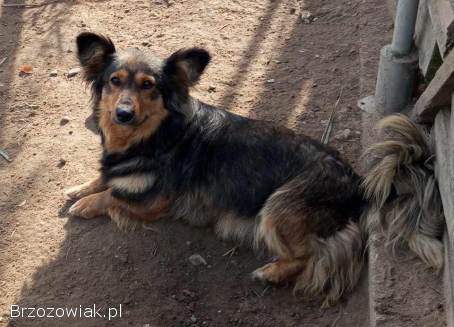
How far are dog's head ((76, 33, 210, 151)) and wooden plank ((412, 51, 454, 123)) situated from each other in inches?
54.9

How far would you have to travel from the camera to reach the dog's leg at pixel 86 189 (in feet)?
13.8

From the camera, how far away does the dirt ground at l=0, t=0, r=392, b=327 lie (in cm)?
353

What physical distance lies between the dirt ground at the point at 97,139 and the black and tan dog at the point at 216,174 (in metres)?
0.16

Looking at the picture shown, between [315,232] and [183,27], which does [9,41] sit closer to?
[183,27]

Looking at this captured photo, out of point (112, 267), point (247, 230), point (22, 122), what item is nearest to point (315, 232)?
point (247, 230)

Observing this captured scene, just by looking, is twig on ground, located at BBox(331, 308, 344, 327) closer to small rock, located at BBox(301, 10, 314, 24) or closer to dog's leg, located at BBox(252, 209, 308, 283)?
dog's leg, located at BBox(252, 209, 308, 283)

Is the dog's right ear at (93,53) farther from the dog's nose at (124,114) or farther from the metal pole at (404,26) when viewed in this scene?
the metal pole at (404,26)

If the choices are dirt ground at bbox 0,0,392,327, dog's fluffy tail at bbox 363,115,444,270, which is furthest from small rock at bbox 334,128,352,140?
dog's fluffy tail at bbox 363,115,444,270

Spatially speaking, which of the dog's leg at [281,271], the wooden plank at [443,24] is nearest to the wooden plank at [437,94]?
the wooden plank at [443,24]

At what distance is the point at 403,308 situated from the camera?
2906 millimetres

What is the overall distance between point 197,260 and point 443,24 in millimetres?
2115

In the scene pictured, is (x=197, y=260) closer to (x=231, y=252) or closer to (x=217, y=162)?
(x=231, y=252)

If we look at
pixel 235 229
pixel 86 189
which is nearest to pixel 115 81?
pixel 86 189

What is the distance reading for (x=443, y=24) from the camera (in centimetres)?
314
